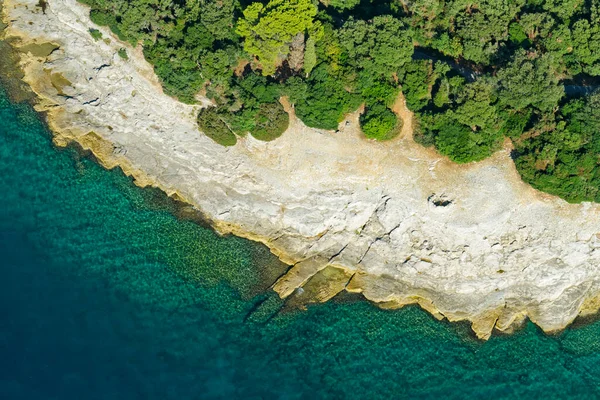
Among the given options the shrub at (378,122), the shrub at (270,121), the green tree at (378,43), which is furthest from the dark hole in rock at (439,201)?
the shrub at (270,121)

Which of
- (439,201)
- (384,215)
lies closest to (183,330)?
(384,215)

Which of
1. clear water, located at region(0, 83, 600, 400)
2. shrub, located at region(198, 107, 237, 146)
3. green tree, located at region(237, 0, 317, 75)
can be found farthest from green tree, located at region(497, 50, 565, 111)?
shrub, located at region(198, 107, 237, 146)

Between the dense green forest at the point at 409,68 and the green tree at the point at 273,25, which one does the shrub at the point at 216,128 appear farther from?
the green tree at the point at 273,25

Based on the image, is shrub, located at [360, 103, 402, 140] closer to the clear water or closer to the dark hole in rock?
the dark hole in rock

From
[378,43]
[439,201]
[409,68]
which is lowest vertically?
[439,201]

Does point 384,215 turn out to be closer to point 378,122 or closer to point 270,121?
point 378,122

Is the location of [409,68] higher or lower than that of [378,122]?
higher

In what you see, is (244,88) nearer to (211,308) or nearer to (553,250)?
(211,308)
